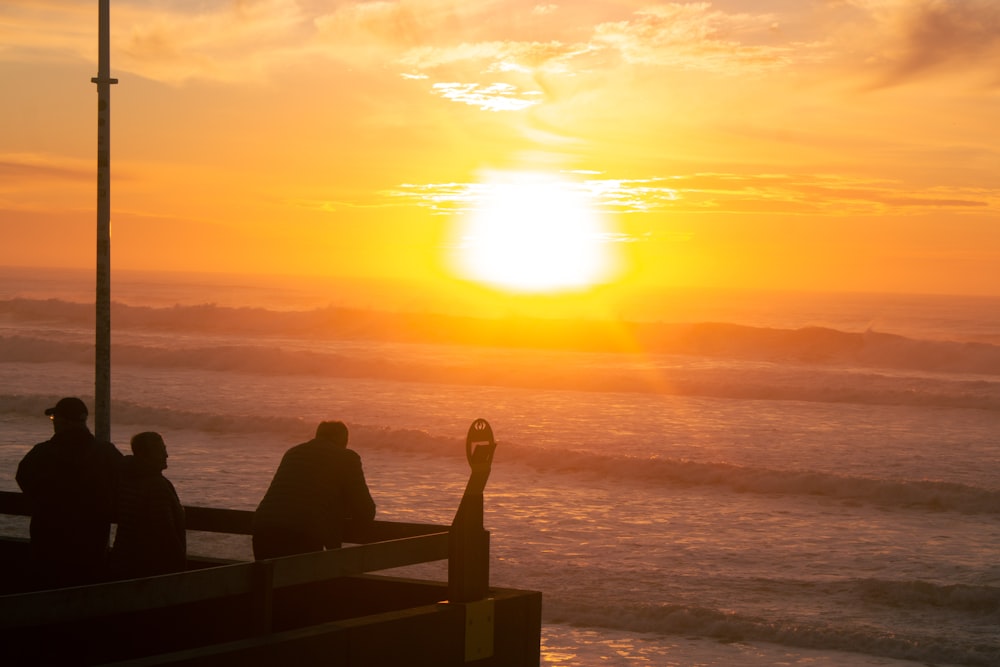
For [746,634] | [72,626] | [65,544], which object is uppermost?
[65,544]

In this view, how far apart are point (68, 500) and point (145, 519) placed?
1.33 feet

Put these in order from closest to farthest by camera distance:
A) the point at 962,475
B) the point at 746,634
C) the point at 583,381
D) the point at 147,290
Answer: the point at 746,634, the point at 962,475, the point at 583,381, the point at 147,290

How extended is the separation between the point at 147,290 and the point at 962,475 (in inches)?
4862

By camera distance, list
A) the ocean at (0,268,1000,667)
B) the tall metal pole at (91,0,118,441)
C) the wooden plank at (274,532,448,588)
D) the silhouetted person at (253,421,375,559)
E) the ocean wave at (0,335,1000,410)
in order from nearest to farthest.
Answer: the wooden plank at (274,532,448,588), the silhouetted person at (253,421,375,559), the tall metal pole at (91,0,118,441), the ocean at (0,268,1000,667), the ocean wave at (0,335,1000,410)

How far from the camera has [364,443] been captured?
23.0 m

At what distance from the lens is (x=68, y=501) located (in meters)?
5.71

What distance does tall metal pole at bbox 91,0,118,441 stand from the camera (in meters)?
8.74

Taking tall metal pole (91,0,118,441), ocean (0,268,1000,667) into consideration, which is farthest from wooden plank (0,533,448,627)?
ocean (0,268,1000,667)

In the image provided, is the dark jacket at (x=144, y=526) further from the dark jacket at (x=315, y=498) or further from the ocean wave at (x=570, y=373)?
the ocean wave at (x=570, y=373)

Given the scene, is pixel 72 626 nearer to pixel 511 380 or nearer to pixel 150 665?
pixel 150 665

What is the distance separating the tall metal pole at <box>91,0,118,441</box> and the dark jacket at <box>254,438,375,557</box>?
295cm

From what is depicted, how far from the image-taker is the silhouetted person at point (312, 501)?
6.02m

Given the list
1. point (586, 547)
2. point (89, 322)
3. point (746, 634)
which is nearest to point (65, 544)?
point (746, 634)

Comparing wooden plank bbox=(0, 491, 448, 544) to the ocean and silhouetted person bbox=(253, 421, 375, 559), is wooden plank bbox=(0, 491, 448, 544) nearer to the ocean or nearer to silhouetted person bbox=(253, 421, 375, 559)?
silhouetted person bbox=(253, 421, 375, 559)
